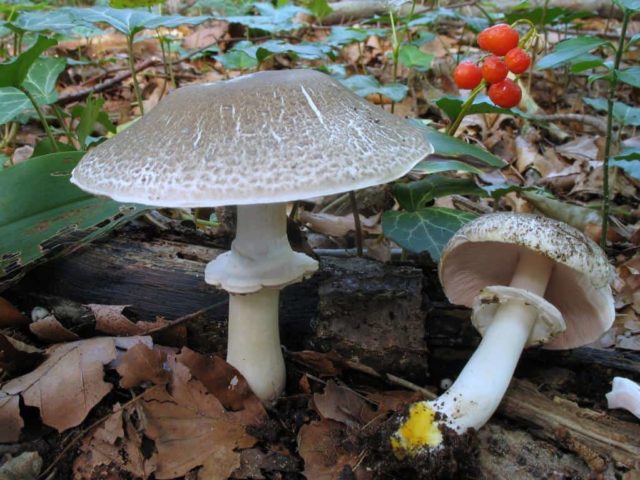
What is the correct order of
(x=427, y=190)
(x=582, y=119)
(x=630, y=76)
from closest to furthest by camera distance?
(x=630, y=76), (x=427, y=190), (x=582, y=119)

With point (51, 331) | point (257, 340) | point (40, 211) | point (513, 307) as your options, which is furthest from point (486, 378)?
point (40, 211)

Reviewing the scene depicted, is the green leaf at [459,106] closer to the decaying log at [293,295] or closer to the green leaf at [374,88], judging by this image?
the green leaf at [374,88]

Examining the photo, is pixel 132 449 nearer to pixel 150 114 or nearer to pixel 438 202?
pixel 150 114

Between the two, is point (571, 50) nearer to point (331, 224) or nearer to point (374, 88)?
point (374, 88)

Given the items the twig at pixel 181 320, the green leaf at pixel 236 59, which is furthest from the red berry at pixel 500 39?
the green leaf at pixel 236 59

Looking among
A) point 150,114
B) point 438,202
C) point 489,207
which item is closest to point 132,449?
point 150,114

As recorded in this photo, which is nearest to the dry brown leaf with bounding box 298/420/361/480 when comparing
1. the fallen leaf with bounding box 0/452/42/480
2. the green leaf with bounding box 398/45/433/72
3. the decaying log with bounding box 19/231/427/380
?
the decaying log with bounding box 19/231/427/380
